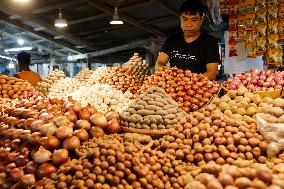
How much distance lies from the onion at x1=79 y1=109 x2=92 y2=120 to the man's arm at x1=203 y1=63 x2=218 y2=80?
180 cm

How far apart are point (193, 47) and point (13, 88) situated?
3.04 meters

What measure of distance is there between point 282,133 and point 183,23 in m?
2.31

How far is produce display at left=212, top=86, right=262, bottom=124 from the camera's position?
2904 mm

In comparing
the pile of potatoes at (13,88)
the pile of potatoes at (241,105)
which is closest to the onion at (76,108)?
the pile of potatoes at (241,105)

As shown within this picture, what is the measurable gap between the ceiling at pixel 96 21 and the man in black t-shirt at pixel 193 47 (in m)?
4.86

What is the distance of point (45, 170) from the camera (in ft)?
7.72

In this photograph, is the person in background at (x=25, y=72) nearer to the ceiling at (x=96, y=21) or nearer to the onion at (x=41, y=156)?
the ceiling at (x=96, y=21)

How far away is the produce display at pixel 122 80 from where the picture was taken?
17.2 ft

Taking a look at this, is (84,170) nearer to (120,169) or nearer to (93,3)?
(120,169)

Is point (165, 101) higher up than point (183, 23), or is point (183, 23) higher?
point (183, 23)

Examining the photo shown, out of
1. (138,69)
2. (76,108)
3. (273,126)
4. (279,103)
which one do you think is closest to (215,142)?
(273,126)

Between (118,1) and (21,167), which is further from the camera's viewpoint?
(118,1)

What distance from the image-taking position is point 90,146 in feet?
8.16

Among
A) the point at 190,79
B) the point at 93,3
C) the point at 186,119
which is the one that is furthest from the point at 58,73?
the point at 186,119
